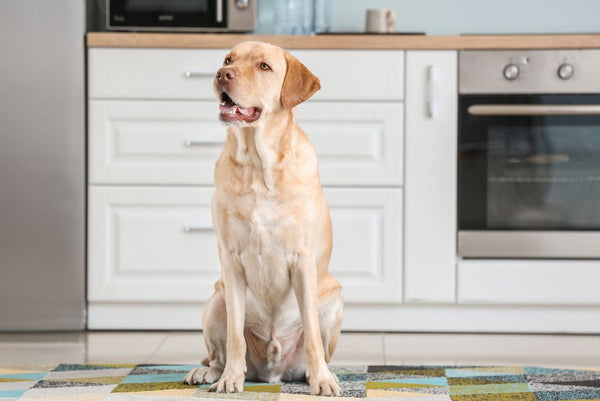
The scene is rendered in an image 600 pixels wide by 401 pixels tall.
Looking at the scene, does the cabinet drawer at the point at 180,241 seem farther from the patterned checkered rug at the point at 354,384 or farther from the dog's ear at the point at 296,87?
the dog's ear at the point at 296,87

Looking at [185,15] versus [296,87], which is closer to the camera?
[296,87]

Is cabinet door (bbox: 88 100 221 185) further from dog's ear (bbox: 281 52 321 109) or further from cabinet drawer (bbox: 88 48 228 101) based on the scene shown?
dog's ear (bbox: 281 52 321 109)

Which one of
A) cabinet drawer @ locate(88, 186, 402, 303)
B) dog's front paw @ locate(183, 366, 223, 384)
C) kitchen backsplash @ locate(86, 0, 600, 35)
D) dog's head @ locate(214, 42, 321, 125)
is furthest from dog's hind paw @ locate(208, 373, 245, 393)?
kitchen backsplash @ locate(86, 0, 600, 35)

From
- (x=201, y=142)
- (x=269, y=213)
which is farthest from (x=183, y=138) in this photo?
(x=269, y=213)

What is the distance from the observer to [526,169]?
9.95ft

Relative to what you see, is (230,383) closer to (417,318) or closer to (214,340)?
(214,340)

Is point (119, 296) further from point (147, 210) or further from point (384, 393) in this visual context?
point (384, 393)

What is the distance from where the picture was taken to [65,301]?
9.93 feet

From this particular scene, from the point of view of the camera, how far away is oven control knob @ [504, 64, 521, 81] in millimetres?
2998

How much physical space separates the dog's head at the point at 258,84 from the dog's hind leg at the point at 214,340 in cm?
47

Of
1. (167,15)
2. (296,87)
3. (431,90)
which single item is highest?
(167,15)

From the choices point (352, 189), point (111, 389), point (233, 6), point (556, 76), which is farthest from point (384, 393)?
point (233, 6)

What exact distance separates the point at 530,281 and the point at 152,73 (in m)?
1.45

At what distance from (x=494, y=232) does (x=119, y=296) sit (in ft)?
4.22
